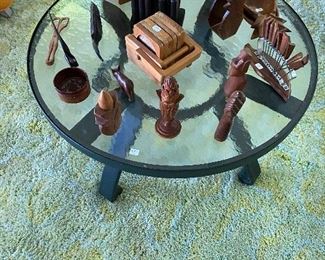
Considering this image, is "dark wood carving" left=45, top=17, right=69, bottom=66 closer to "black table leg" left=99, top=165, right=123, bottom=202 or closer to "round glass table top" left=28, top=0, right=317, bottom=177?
"round glass table top" left=28, top=0, right=317, bottom=177

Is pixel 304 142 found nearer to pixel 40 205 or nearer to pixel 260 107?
pixel 260 107

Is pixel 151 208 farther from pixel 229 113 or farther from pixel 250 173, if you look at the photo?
pixel 229 113

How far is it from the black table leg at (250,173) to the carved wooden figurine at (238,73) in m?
0.29

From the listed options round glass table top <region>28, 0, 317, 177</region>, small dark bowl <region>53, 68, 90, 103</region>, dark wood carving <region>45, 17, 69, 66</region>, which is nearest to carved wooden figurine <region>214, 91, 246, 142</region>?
round glass table top <region>28, 0, 317, 177</region>

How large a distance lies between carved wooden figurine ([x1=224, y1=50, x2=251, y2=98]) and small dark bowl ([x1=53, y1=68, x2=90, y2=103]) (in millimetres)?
327

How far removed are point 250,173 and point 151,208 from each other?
287 mm

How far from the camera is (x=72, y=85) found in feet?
4.09

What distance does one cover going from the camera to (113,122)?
1.15 m

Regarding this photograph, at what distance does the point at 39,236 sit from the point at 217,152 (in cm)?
54

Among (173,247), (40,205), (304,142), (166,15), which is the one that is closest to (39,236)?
(40,205)

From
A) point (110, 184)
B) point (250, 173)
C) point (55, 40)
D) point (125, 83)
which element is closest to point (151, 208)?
point (110, 184)

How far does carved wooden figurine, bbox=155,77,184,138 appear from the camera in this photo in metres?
1.08

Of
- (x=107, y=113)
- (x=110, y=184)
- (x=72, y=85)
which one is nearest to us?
(x=107, y=113)

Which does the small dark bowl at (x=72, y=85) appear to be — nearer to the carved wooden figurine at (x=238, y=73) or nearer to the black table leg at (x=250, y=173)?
the carved wooden figurine at (x=238, y=73)
